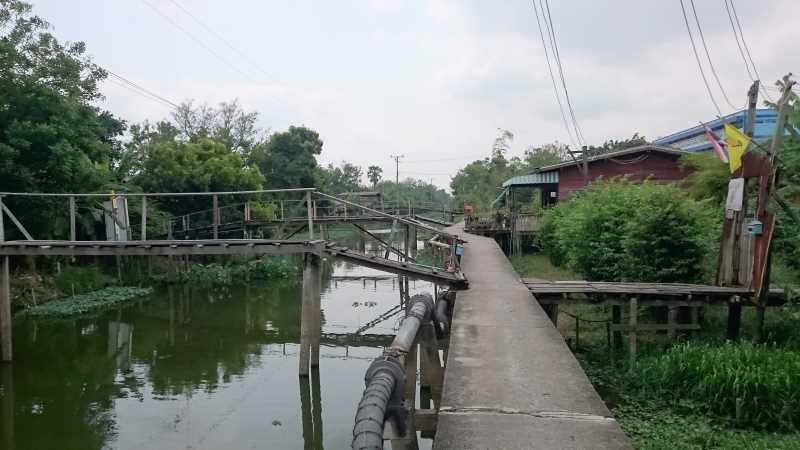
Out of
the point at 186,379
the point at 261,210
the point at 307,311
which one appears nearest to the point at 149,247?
the point at 186,379

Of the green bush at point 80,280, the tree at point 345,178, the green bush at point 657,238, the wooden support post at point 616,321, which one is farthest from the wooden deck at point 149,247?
the tree at point 345,178

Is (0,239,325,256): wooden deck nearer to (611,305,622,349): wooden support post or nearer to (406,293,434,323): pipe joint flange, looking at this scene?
(406,293,434,323): pipe joint flange

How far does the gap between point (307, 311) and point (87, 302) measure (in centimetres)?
962

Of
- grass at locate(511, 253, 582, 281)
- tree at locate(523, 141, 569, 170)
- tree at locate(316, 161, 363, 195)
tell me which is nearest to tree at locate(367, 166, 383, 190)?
tree at locate(316, 161, 363, 195)

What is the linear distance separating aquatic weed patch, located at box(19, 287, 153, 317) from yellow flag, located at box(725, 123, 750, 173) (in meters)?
16.6

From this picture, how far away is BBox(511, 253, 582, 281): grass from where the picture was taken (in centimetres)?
1733

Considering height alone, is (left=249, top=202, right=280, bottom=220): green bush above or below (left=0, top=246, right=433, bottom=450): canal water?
above

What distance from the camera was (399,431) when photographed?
574cm

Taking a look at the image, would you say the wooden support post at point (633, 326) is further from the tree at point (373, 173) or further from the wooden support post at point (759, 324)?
the tree at point (373, 173)

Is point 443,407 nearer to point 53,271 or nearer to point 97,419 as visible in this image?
point 97,419

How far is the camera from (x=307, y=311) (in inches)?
438

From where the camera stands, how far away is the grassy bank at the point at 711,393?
6.29 meters

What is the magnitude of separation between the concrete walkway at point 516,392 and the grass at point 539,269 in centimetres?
884

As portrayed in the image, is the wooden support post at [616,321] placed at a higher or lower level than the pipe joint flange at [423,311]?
lower
